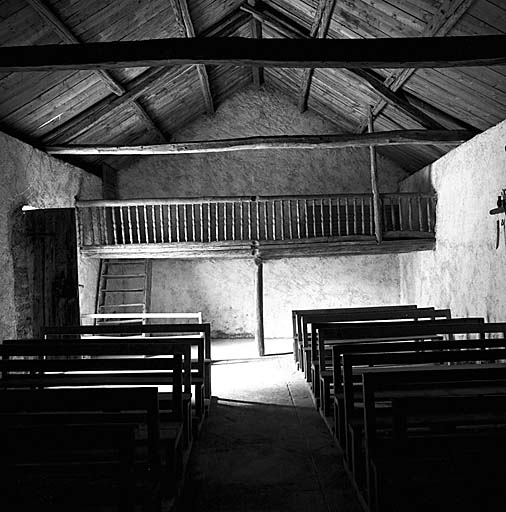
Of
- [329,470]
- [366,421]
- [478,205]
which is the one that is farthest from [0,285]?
[478,205]

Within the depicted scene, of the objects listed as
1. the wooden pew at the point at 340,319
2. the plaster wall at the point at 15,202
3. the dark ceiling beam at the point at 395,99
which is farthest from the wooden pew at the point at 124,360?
the dark ceiling beam at the point at 395,99

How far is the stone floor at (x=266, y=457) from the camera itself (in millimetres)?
3943

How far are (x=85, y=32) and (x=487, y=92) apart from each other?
5.67 metres

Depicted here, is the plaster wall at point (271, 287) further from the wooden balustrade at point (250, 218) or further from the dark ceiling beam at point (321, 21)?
the dark ceiling beam at point (321, 21)

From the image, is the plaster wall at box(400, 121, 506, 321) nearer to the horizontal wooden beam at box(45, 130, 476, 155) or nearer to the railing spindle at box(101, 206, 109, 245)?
the horizontal wooden beam at box(45, 130, 476, 155)

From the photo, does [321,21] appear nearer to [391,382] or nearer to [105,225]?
[105,225]

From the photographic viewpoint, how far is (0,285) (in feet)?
28.5

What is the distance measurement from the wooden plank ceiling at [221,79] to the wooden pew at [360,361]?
4.10m

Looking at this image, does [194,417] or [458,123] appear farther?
[458,123]

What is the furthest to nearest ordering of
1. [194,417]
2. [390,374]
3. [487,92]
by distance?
[487,92]
[194,417]
[390,374]

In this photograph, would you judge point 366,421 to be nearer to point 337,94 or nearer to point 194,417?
point 194,417

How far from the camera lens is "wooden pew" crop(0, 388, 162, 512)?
8.24ft

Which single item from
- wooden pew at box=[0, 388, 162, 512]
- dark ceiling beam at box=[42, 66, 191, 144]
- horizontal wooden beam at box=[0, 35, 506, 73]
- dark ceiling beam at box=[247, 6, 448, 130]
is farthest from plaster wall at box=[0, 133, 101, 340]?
wooden pew at box=[0, 388, 162, 512]

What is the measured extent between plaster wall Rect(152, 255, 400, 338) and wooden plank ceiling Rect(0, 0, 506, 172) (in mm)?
2820
